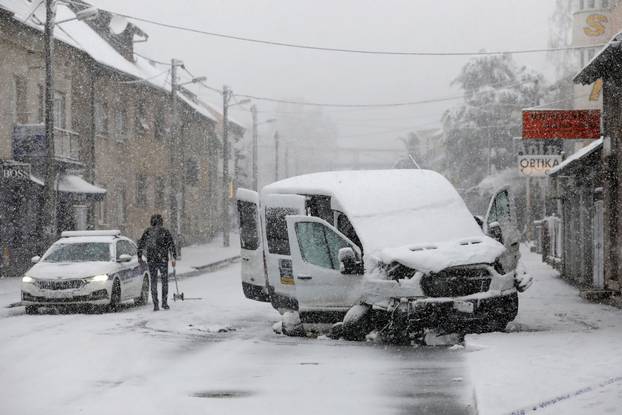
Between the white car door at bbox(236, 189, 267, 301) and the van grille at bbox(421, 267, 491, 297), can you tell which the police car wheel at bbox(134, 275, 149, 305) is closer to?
the white car door at bbox(236, 189, 267, 301)

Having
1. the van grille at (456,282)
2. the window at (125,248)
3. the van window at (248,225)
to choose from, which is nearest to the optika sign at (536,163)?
the window at (125,248)

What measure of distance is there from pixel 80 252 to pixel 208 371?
929 centimetres

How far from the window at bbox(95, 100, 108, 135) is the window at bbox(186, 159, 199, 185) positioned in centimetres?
1563

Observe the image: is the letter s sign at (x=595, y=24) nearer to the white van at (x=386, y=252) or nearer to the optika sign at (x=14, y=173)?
the optika sign at (x=14, y=173)

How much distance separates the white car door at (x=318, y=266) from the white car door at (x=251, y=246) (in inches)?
65.1

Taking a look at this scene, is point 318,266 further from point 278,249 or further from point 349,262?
point 278,249

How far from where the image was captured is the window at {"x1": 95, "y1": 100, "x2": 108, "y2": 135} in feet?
135

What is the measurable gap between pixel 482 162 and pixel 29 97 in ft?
142

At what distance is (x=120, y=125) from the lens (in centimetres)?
4525

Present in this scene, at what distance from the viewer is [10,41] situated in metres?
31.1

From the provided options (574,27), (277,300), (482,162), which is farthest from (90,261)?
(482,162)

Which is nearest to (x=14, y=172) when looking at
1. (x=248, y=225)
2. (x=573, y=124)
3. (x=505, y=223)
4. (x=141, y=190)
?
(x=248, y=225)

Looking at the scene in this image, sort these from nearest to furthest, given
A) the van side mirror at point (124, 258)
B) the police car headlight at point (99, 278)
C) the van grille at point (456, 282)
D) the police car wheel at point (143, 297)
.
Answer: the van grille at point (456, 282) → the police car headlight at point (99, 278) → the van side mirror at point (124, 258) → the police car wheel at point (143, 297)

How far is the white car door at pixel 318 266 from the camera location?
543 inches
